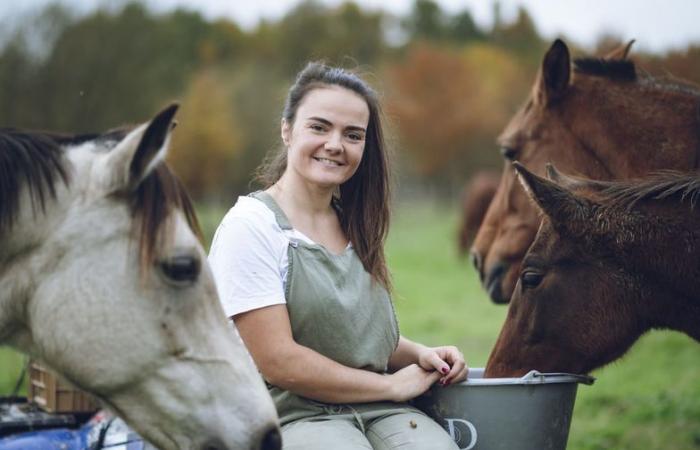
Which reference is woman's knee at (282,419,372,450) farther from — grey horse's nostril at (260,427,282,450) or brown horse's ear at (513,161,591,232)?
brown horse's ear at (513,161,591,232)

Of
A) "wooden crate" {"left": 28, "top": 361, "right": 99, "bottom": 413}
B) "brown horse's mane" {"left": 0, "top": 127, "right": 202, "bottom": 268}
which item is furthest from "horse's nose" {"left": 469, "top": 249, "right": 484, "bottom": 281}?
"brown horse's mane" {"left": 0, "top": 127, "right": 202, "bottom": 268}

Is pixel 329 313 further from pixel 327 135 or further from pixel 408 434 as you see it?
pixel 327 135

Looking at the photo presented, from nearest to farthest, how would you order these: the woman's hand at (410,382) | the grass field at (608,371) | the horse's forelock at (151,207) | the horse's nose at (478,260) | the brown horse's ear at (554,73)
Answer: the horse's forelock at (151,207) < the woman's hand at (410,382) < the brown horse's ear at (554,73) < the horse's nose at (478,260) < the grass field at (608,371)

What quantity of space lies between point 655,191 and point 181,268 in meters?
1.83

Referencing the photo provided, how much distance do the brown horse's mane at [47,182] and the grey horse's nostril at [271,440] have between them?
0.54 meters

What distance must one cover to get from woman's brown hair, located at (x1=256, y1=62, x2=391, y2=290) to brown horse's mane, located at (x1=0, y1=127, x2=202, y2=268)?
1.10m

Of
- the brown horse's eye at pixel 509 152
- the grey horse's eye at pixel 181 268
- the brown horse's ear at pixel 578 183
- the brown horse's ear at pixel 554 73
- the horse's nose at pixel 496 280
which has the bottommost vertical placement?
the horse's nose at pixel 496 280

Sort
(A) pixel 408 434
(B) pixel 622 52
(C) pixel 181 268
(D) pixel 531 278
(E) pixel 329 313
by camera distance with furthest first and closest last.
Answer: (B) pixel 622 52, (D) pixel 531 278, (E) pixel 329 313, (A) pixel 408 434, (C) pixel 181 268

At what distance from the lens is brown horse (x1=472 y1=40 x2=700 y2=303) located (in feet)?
14.3

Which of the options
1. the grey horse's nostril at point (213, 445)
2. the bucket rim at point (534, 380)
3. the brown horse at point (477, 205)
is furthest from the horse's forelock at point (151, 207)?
the brown horse at point (477, 205)

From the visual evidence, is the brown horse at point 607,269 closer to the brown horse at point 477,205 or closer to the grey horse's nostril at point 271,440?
the grey horse's nostril at point 271,440

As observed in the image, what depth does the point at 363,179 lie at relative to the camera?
3.26m

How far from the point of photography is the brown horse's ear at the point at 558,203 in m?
2.90

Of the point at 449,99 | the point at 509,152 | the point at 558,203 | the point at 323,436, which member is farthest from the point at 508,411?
the point at 449,99
